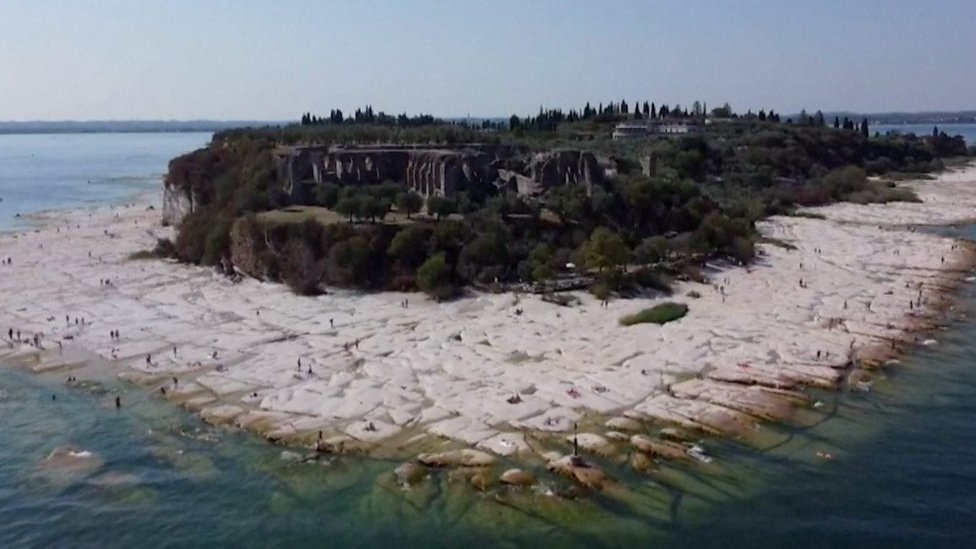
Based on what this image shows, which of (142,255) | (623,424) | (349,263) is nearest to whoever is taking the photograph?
(623,424)

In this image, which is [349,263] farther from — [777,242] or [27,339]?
[777,242]

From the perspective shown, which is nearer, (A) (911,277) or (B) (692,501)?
(B) (692,501)

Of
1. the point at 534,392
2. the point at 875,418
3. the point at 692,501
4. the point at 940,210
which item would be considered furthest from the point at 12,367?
the point at 940,210

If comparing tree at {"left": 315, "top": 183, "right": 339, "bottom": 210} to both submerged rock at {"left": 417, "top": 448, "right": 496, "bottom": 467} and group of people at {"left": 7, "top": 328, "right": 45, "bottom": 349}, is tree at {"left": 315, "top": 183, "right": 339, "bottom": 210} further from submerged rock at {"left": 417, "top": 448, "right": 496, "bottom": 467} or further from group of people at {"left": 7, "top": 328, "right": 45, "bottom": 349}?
submerged rock at {"left": 417, "top": 448, "right": 496, "bottom": 467}

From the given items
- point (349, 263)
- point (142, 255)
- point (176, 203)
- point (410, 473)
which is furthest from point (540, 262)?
point (176, 203)

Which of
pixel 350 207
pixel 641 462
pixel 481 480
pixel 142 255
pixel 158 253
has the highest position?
pixel 350 207

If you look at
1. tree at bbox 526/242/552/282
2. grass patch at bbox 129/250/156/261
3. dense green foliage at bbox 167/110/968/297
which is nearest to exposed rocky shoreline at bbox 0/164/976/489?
dense green foliage at bbox 167/110/968/297

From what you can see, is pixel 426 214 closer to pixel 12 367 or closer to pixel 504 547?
pixel 12 367
